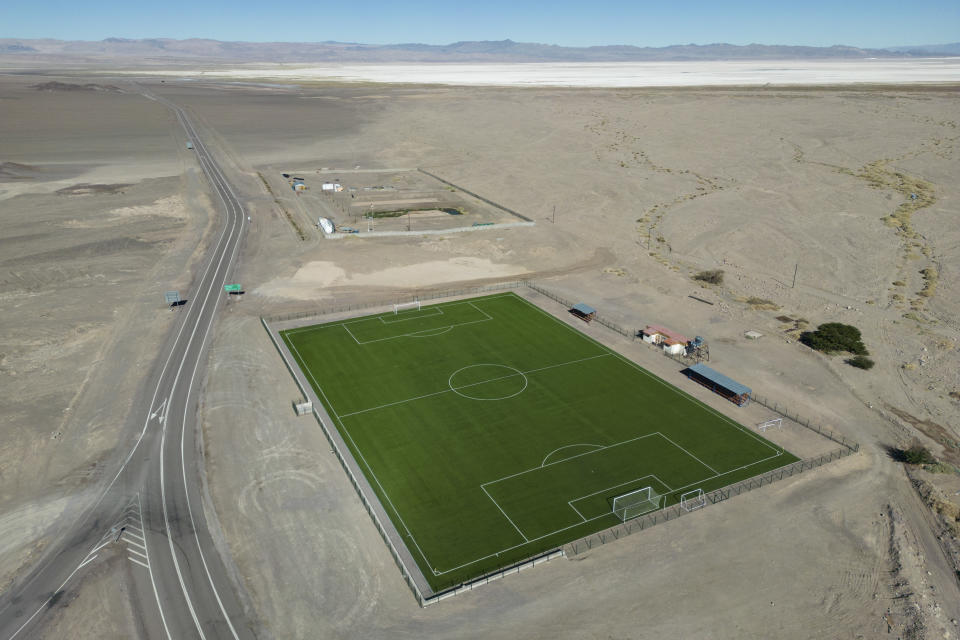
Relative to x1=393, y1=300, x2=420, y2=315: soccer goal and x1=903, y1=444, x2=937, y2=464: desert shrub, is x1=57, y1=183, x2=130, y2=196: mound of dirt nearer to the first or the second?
x1=393, y1=300, x2=420, y2=315: soccer goal

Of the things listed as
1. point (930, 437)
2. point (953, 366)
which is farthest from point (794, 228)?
point (930, 437)

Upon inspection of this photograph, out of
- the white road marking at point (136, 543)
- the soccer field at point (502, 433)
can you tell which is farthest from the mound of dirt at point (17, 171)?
the white road marking at point (136, 543)

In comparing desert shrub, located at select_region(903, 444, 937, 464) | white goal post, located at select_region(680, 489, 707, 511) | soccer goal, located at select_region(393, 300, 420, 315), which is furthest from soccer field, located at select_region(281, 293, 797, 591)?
desert shrub, located at select_region(903, 444, 937, 464)

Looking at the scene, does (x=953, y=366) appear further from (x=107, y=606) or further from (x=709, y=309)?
(x=107, y=606)

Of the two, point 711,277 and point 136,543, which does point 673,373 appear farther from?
point 136,543

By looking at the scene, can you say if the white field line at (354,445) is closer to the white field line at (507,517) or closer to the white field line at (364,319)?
the white field line at (364,319)

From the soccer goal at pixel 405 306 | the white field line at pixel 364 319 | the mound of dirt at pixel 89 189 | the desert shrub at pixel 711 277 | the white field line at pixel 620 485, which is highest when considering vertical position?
the white field line at pixel 620 485

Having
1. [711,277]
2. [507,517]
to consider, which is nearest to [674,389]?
[507,517]
